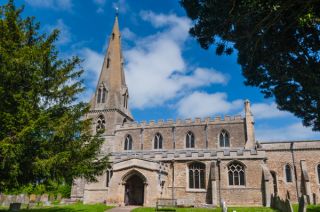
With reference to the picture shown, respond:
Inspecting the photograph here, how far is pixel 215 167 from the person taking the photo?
22.7m

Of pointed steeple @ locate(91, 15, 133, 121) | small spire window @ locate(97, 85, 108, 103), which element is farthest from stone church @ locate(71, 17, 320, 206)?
small spire window @ locate(97, 85, 108, 103)

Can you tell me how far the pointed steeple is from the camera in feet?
114

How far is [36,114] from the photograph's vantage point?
38.9 ft

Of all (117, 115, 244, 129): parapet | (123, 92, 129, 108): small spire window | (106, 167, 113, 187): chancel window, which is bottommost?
(106, 167, 113, 187): chancel window

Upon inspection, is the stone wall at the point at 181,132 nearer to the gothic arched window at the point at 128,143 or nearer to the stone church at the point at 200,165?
the stone church at the point at 200,165

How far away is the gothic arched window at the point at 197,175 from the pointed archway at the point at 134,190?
4136 mm

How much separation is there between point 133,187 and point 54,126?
43.5 feet

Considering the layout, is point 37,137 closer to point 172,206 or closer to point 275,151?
point 172,206

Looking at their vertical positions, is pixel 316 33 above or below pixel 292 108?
above

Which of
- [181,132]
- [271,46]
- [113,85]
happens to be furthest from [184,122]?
[271,46]

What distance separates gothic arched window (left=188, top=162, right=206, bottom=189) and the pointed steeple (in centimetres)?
1385

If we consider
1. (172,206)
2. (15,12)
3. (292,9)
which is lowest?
(172,206)

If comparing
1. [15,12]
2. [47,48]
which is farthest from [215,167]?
[15,12]

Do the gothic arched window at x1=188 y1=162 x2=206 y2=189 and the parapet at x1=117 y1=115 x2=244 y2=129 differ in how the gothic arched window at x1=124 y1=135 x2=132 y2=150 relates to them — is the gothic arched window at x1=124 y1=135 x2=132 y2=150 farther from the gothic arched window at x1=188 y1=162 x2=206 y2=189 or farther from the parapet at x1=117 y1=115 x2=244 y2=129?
the gothic arched window at x1=188 y1=162 x2=206 y2=189
